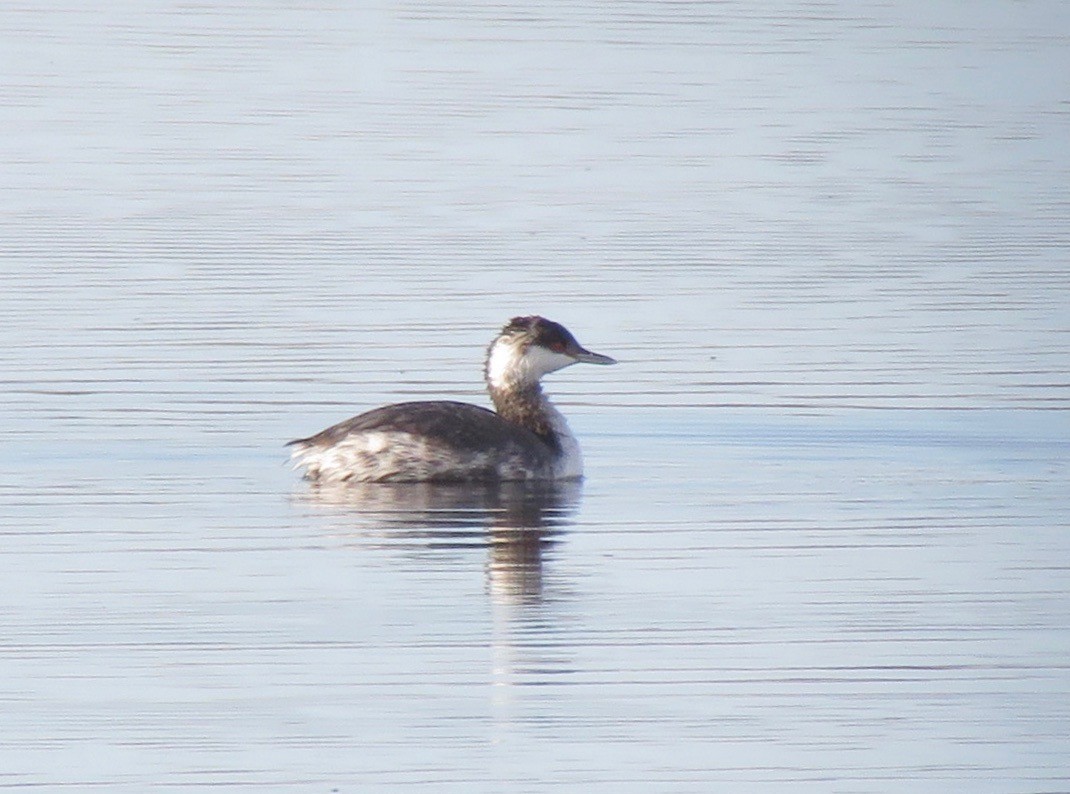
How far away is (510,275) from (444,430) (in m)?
6.80

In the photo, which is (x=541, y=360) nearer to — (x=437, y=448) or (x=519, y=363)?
(x=519, y=363)

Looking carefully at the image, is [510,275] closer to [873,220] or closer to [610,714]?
[873,220]

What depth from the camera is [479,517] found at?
12797mm

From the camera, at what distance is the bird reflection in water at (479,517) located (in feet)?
37.3

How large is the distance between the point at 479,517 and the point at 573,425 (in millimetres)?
2689

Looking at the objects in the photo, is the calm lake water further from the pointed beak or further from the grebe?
the pointed beak

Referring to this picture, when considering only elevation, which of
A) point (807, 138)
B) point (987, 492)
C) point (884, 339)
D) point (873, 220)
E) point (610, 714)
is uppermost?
point (807, 138)

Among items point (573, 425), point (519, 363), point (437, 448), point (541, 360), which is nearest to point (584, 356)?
point (541, 360)

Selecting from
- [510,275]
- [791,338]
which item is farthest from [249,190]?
[791,338]

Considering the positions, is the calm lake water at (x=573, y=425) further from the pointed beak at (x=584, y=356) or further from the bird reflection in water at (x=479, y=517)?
the pointed beak at (x=584, y=356)

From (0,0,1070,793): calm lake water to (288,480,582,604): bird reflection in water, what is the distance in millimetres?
39

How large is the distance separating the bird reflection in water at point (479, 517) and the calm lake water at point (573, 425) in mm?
39

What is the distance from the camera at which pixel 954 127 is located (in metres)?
30.6

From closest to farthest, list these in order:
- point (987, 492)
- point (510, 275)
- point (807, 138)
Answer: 1. point (987, 492)
2. point (510, 275)
3. point (807, 138)
